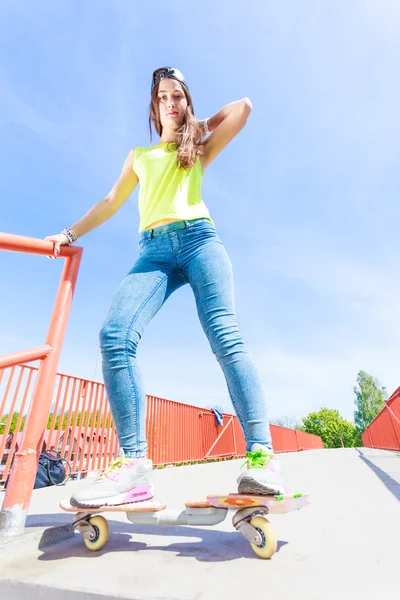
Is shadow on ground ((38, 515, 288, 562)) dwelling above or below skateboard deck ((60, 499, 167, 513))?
below

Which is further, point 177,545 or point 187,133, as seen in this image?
point 187,133

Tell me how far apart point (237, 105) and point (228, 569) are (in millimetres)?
2033

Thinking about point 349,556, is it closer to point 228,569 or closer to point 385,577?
point 385,577

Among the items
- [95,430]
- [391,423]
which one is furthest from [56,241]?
[391,423]

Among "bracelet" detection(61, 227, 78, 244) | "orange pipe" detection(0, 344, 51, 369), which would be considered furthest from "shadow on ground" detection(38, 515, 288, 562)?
"bracelet" detection(61, 227, 78, 244)

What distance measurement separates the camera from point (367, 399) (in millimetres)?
48531

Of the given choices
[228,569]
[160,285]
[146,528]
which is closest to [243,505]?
[228,569]

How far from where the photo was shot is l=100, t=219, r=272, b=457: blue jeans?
4.51 feet

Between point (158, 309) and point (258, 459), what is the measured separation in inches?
31.7

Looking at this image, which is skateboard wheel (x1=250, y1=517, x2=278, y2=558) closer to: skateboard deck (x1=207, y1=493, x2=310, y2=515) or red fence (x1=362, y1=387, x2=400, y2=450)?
skateboard deck (x1=207, y1=493, x2=310, y2=515)

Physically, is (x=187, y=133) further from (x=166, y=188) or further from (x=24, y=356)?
(x=24, y=356)

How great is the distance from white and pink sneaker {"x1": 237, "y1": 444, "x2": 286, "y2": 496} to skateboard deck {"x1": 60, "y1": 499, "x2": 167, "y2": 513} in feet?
1.09

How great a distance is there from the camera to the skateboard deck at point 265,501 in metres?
1.10

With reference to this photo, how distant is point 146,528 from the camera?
1520 mm
